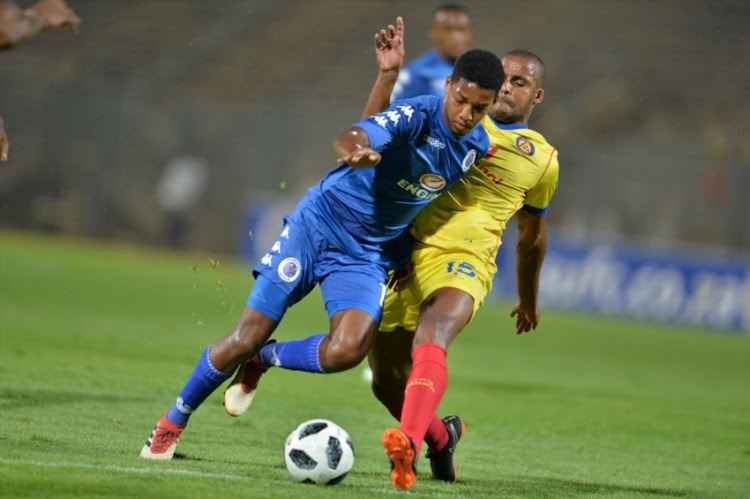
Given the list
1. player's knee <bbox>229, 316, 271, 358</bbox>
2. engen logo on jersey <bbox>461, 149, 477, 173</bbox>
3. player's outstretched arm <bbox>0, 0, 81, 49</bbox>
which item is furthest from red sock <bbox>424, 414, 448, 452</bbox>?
player's outstretched arm <bbox>0, 0, 81, 49</bbox>

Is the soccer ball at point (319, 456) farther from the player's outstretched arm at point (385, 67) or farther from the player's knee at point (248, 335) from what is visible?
the player's outstretched arm at point (385, 67)

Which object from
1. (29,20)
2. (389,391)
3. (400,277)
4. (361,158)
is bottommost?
(389,391)

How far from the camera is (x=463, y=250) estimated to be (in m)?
6.12

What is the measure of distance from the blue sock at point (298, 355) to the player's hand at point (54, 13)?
1.88m

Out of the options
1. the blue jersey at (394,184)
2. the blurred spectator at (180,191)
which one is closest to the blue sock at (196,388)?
the blue jersey at (394,184)

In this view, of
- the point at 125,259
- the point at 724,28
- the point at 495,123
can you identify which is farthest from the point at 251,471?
the point at 724,28

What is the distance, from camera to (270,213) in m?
22.5

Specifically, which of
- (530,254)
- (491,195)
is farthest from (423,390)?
(530,254)

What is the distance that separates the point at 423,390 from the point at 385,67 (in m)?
1.79

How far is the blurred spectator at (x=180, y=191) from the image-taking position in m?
24.1

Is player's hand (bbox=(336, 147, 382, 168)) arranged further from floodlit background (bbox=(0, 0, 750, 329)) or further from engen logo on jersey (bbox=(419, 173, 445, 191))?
floodlit background (bbox=(0, 0, 750, 329))

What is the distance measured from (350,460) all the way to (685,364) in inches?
395

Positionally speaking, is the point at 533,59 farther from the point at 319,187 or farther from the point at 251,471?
the point at 251,471

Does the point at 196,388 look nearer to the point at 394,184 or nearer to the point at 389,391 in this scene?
the point at 389,391
